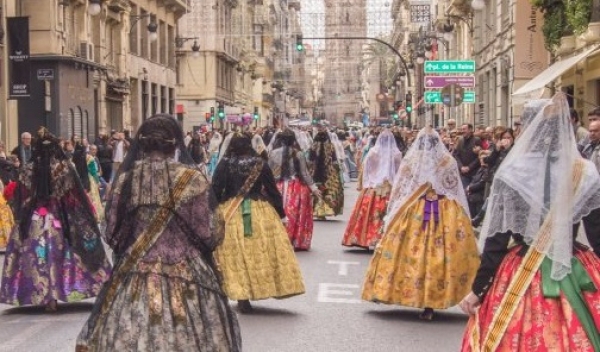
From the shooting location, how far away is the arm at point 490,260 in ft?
18.9

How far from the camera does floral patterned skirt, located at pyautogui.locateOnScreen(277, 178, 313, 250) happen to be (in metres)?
16.2

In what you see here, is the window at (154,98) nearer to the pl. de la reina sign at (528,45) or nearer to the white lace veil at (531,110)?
the pl. de la reina sign at (528,45)

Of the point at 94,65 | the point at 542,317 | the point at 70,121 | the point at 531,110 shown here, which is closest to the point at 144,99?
the point at 94,65

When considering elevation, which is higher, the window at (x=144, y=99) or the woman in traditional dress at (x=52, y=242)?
the window at (x=144, y=99)

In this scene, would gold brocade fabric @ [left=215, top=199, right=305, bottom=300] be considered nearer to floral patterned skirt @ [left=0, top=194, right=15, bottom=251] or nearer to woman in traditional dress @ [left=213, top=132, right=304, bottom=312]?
woman in traditional dress @ [left=213, top=132, right=304, bottom=312]

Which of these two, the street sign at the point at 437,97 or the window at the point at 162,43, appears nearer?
the street sign at the point at 437,97

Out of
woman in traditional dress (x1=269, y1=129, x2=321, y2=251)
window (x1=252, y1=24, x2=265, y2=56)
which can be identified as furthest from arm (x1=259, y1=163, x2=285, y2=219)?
window (x1=252, y1=24, x2=265, y2=56)

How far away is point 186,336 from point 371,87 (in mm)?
131682

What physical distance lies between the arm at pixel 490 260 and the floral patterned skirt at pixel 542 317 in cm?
Answer: 4

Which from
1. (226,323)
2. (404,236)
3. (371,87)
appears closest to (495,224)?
(226,323)

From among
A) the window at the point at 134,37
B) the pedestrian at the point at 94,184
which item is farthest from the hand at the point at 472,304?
the window at the point at 134,37

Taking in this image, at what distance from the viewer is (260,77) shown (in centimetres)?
9700

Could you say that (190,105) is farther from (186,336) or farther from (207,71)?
(186,336)

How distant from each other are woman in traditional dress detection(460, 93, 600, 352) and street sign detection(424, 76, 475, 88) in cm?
2061
